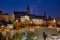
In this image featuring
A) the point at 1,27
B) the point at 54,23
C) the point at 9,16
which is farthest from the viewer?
the point at 9,16

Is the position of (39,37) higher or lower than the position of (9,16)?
lower

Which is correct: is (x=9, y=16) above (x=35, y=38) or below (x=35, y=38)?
above

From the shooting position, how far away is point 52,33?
7.03 metres

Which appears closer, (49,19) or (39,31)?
(39,31)

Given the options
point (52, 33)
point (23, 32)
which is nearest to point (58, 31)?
point (52, 33)

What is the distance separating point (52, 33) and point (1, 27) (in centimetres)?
216

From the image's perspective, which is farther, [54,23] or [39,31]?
[54,23]

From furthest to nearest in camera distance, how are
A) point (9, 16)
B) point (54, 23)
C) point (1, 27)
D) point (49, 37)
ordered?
point (9, 16)
point (54, 23)
point (1, 27)
point (49, 37)

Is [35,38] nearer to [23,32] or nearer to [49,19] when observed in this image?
[23,32]

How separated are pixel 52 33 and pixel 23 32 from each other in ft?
3.54

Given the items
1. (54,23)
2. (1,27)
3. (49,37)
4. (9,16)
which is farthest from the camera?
(9,16)

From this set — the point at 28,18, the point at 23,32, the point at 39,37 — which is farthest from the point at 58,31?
the point at 28,18

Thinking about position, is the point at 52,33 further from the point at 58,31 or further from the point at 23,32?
the point at 23,32

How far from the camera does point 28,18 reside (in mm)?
9578
